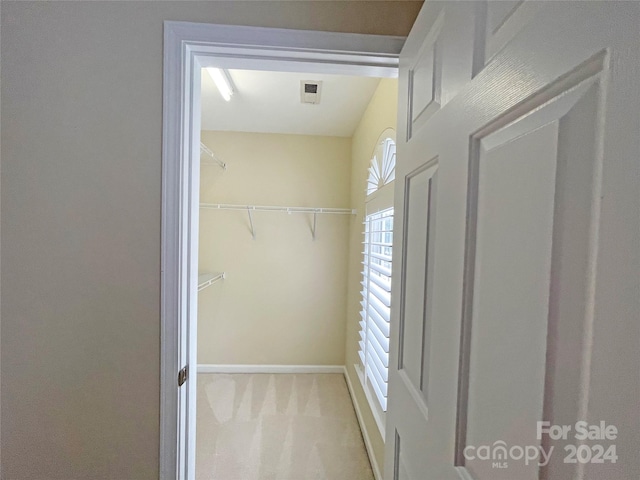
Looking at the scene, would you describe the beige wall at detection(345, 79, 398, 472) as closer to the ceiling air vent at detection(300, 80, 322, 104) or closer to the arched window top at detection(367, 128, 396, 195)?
the arched window top at detection(367, 128, 396, 195)

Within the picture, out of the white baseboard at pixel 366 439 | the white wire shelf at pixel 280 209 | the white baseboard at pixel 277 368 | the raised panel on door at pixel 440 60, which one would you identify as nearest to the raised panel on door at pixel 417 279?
the raised panel on door at pixel 440 60

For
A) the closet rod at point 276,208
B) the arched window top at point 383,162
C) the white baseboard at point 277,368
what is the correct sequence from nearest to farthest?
1. the arched window top at point 383,162
2. the closet rod at point 276,208
3. the white baseboard at point 277,368

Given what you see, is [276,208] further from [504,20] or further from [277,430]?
[504,20]

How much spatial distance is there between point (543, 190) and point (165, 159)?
105cm

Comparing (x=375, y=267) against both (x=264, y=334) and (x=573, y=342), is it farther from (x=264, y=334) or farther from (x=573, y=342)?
(x=264, y=334)

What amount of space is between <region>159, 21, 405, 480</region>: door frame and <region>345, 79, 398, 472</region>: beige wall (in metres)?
0.74

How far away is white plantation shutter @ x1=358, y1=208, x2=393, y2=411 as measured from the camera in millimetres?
1616

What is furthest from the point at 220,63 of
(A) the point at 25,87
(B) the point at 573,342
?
(B) the point at 573,342

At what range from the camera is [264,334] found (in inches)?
127

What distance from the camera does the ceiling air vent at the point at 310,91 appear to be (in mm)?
2074

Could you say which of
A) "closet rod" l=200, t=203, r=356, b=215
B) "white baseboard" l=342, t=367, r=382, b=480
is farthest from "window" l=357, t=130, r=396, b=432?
"closet rod" l=200, t=203, r=356, b=215

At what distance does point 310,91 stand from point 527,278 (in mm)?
2119

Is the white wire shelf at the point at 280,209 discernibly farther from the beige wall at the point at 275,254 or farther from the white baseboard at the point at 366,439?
the white baseboard at the point at 366,439

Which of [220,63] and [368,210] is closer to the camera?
[220,63]
